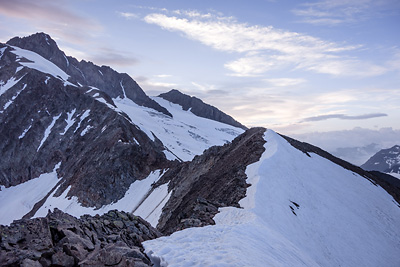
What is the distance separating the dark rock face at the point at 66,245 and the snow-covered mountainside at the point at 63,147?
3453 cm

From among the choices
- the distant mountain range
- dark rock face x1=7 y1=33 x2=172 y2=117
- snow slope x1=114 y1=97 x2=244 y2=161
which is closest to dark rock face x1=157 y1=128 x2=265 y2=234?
the distant mountain range

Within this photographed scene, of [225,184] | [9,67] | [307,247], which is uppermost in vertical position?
[9,67]

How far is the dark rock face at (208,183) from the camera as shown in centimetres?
1998

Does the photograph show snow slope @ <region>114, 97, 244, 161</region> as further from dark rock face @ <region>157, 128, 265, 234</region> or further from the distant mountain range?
dark rock face @ <region>157, 128, 265, 234</region>

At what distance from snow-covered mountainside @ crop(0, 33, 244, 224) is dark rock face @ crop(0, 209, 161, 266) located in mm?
34528

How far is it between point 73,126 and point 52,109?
1191 centimetres

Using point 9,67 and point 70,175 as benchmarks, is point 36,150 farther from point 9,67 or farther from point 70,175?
point 9,67

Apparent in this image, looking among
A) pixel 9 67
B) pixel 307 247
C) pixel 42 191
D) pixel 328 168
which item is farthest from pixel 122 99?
pixel 307 247

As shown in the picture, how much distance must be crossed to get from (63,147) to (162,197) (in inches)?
1780

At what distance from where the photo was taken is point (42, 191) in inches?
2542

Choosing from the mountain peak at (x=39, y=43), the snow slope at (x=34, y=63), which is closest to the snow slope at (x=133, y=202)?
the snow slope at (x=34, y=63)

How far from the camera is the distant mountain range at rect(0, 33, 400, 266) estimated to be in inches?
435

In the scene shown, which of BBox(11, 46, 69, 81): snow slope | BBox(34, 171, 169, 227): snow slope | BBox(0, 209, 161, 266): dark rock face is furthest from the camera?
BBox(11, 46, 69, 81): snow slope

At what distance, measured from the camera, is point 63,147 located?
73688mm
